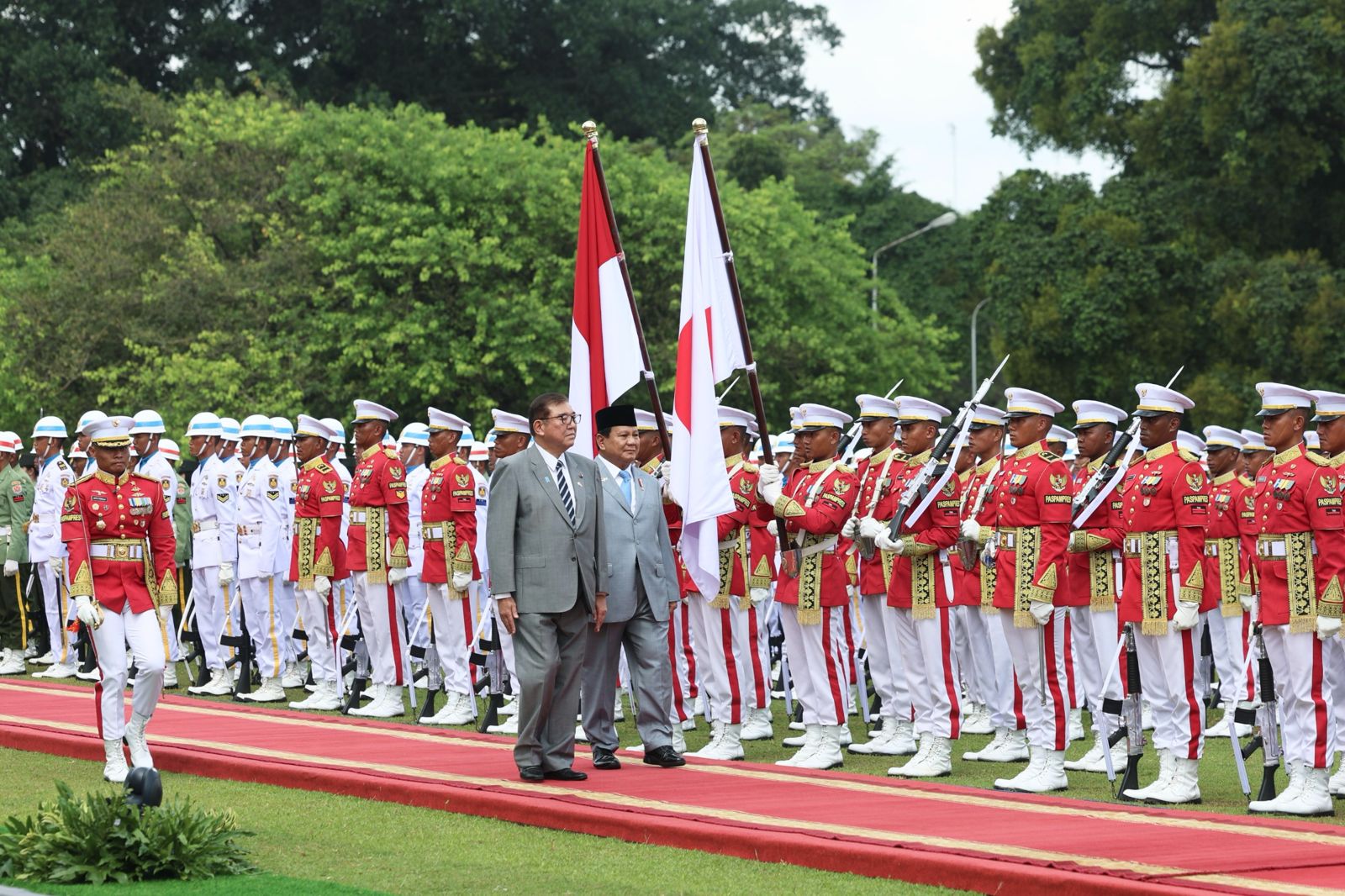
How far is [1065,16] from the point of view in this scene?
36.2 m

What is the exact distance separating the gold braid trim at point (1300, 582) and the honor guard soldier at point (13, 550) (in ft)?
44.3

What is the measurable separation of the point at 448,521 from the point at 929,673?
4.50 meters

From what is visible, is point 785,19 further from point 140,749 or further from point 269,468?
point 140,749

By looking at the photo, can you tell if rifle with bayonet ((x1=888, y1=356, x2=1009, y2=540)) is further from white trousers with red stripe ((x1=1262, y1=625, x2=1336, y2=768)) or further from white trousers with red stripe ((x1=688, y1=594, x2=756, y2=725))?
white trousers with red stripe ((x1=1262, y1=625, x2=1336, y2=768))

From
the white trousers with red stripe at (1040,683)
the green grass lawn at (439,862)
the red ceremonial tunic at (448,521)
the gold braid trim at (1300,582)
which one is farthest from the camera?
the red ceremonial tunic at (448,521)

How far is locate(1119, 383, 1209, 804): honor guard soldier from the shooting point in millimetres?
10094

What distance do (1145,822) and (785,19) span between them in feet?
168

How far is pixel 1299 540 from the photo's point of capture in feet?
32.1

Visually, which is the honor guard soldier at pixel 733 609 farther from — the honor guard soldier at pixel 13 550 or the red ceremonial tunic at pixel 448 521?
the honor guard soldier at pixel 13 550

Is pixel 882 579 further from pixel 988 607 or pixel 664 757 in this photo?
pixel 664 757

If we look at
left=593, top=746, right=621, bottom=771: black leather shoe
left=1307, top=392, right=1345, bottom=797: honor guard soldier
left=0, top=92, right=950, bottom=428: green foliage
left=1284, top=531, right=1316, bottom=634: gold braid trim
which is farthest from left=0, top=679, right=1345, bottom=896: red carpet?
left=0, top=92, right=950, bottom=428: green foliage

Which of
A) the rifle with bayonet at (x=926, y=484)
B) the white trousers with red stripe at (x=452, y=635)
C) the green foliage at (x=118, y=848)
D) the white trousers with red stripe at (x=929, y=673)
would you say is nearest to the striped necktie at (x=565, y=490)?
the rifle with bayonet at (x=926, y=484)

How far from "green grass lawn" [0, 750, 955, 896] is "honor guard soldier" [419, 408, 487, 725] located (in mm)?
4338

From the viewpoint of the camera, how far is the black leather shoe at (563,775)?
10.3 metres
